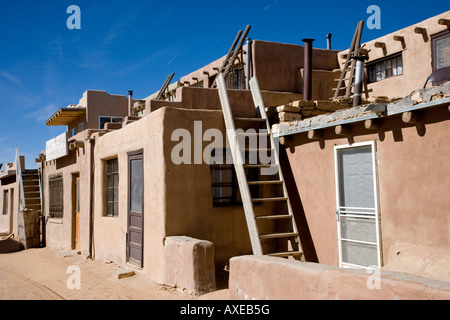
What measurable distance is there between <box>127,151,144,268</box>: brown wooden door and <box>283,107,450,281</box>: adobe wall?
11.8ft

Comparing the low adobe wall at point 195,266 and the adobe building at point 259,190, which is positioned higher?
the adobe building at point 259,190

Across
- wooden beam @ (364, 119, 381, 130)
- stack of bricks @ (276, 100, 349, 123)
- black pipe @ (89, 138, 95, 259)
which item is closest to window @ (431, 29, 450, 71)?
stack of bricks @ (276, 100, 349, 123)

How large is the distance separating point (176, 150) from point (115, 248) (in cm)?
348

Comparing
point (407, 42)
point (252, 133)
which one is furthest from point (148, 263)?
point (407, 42)

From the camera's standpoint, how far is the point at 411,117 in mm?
5254

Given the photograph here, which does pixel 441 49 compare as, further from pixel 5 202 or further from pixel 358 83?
pixel 5 202

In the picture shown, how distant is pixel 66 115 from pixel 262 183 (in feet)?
56.7

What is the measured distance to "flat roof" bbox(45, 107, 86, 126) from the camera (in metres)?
21.1

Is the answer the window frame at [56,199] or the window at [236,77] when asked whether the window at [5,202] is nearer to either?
the window frame at [56,199]

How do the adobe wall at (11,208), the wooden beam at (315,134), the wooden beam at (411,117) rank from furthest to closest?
the adobe wall at (11,208) → the wooden beam at (315,134) → the wooden beam at (411,117)

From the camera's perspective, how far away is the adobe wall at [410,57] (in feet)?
36.3

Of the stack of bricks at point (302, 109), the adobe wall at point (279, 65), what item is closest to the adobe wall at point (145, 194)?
the stack of bricks at point (302, 109)

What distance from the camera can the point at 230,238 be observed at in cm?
795

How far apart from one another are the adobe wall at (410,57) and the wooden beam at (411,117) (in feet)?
21.8
